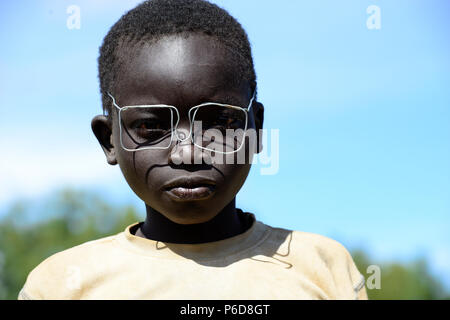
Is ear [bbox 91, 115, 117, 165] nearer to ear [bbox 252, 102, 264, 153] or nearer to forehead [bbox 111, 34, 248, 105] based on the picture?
forehead [bbox 111, 34, 248, 105]

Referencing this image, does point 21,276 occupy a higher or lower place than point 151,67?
lower

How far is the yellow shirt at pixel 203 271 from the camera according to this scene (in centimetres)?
299

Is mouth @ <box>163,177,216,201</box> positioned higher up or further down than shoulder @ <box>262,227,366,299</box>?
higher up

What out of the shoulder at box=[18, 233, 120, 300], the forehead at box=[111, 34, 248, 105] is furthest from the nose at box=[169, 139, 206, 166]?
the shoulder at box=[18, 233, 120, 300]

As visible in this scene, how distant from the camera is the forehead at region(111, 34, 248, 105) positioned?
2941 millimetres

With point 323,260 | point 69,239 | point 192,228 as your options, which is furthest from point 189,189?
point 69,239

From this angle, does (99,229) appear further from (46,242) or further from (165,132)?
(165,132)

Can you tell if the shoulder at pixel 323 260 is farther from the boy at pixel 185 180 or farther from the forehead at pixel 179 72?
the forehead at pixel 179 72

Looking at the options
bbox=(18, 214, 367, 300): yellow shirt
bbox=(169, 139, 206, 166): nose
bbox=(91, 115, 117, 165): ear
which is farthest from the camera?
bbox=(91, 115, 117, 165): ear

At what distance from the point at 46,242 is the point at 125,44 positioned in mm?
20716

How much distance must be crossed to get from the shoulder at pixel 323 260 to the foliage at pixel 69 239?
17661 mm

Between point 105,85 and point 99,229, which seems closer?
point 105,85

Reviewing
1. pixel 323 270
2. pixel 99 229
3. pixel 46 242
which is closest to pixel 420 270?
pixel 99 229
